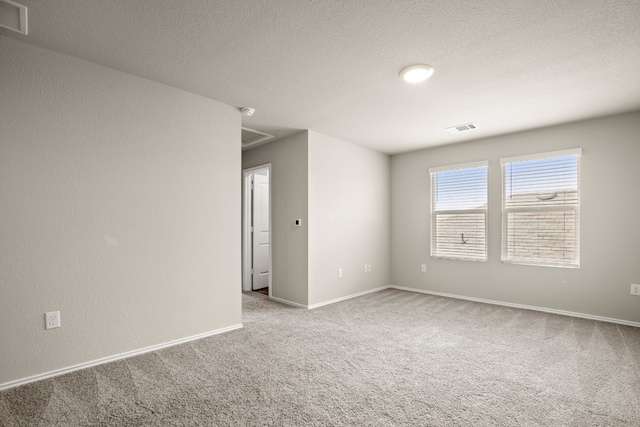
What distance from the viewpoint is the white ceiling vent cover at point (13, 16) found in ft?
6.23

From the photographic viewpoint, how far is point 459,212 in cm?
500

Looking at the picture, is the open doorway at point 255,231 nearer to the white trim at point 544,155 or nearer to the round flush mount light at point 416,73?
the round flush mount light at point 416,73

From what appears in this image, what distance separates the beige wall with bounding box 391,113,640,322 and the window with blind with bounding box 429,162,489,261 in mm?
109

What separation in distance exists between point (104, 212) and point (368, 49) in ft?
7.89

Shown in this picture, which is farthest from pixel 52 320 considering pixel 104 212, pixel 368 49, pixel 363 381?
pixel 368 49

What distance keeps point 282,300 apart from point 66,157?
3094 mm

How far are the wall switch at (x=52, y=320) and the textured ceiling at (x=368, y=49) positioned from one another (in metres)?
1.92

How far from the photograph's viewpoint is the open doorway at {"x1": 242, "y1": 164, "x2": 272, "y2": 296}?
5.52 meters

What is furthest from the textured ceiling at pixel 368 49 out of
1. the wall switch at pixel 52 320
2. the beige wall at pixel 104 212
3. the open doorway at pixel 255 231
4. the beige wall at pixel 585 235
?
the open doorway at pixel 255 231

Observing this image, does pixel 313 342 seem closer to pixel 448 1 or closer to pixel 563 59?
pixel 448 1

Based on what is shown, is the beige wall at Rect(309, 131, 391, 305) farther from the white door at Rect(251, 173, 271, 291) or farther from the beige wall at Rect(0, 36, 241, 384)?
the white door at Rect(251, 173, 271, 291)

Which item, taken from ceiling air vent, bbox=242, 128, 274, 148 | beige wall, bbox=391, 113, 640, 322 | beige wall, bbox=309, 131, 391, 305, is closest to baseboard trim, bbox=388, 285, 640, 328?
beige wall, bbox=391, 113, 640, 322

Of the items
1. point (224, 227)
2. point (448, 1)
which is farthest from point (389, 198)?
point (448, 1)

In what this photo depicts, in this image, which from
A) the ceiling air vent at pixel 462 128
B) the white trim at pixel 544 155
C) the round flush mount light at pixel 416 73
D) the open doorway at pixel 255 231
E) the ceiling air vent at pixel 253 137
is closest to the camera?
the round flush mount light at pixel 416 73
